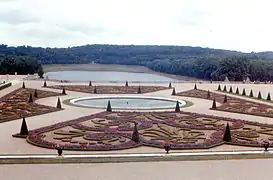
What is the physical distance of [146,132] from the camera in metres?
19.5

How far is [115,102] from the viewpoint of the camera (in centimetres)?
3222

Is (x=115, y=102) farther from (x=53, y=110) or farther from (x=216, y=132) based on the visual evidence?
(x=216, y=132)

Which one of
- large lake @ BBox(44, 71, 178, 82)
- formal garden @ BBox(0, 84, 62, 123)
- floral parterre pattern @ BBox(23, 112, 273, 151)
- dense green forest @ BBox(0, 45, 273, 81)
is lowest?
large lake @ BBox(44, 71, 178, 82)

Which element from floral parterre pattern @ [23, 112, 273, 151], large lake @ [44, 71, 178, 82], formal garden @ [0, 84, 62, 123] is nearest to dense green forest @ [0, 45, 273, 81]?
large lake @ [44, 71, 178, 82]

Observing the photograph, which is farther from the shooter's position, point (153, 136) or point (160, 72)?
point (160, 72)

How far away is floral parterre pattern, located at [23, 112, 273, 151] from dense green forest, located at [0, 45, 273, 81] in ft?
171

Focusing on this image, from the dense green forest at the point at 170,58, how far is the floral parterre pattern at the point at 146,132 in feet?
171

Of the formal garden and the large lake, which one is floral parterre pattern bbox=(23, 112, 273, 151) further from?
the large lake

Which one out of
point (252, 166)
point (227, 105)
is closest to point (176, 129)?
point (252, 166)

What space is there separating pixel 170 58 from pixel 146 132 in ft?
402

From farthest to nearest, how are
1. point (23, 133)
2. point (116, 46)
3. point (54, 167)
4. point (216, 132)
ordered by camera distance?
point (116, 46) → point (216, 132) → point (23, 133) → point (54, 167)

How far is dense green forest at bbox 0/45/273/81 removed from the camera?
250ft

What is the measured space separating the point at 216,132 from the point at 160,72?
317 feet

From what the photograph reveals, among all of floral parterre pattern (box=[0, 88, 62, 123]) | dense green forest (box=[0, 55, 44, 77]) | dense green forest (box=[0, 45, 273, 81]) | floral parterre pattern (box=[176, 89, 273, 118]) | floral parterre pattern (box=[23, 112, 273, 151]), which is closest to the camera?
floral parterre pattern (box=[23, 112, 273, 151])
